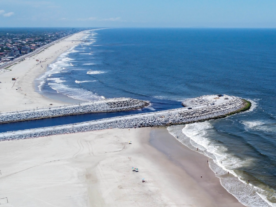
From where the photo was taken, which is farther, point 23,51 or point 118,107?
point 23,51

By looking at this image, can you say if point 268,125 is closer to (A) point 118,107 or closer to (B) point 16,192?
(A) point 118,107

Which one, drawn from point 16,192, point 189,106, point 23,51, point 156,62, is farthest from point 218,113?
point 23,51

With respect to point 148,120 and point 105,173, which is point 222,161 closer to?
point 105,173

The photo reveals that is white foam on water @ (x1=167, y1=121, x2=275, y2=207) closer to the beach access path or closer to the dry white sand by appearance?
the beach access path

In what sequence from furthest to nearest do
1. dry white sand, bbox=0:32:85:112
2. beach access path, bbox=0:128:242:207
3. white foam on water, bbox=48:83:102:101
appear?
white foam on water, bbox=48:83:102:101 < dry white sand, bbox=0:32:85:112 < beach access path, bbox=0:128:242:207

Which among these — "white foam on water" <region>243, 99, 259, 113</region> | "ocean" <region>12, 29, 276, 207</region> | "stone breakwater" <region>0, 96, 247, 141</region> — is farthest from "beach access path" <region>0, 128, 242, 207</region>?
"white foam on water" <region>243, 99, 259, 113</region>

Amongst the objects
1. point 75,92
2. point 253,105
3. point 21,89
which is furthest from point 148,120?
point 21,89
